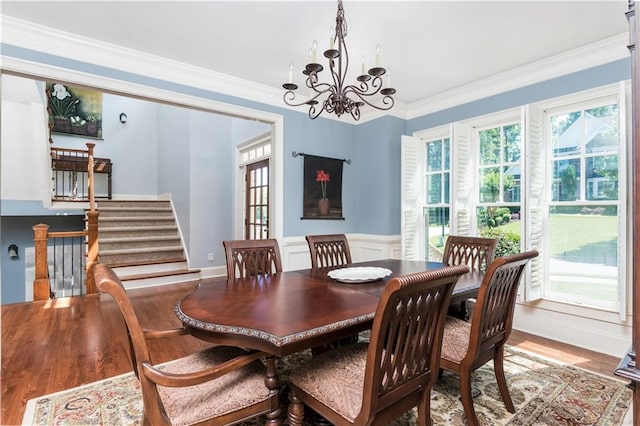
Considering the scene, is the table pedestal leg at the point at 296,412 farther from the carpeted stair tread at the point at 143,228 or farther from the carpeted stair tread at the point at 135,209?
the carpeted stair tread at the point at 135,209

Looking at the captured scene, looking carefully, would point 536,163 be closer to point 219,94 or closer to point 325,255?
point 325,255

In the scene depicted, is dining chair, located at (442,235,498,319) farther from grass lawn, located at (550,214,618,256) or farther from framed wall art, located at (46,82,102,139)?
framed wall art, located at (46,82,102,139)

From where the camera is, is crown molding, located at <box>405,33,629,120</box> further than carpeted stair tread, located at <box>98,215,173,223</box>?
No

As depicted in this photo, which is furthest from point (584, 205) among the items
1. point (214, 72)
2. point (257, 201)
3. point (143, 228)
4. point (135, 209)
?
point (135, 209)

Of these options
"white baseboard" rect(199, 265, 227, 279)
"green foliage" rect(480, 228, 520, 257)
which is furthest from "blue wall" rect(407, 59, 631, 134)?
"white baseboard" rect(199, 265, 227, 279)

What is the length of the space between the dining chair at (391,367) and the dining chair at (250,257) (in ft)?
3.47

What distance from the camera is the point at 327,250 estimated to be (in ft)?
9.57

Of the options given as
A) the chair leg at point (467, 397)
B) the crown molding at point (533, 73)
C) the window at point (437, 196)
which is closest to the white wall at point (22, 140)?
the crown molding at point (533, 73)

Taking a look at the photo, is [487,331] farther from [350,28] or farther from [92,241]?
[92,241]

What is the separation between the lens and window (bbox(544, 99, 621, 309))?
2783mm

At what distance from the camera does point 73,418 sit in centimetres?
180

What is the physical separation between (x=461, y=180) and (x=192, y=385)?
135 inches

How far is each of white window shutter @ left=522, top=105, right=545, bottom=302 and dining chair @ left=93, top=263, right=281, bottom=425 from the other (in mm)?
2777

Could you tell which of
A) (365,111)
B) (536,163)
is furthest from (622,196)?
(365,111)
